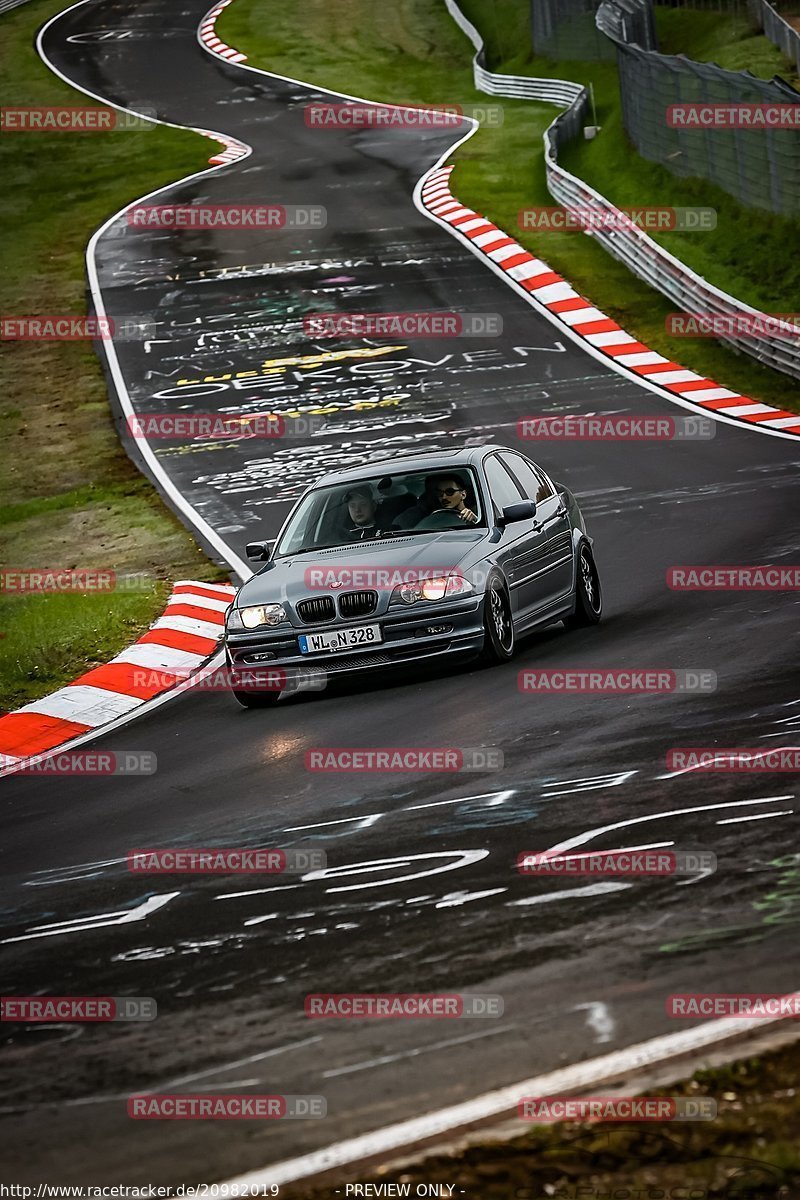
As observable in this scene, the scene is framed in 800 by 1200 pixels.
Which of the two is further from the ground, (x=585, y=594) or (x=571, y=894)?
(x=571, y=894)

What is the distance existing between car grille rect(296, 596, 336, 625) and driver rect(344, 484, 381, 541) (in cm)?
96

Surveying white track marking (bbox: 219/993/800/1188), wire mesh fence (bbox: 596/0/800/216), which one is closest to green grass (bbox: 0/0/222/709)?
white track marking (bbox: 219/993/800/1188)

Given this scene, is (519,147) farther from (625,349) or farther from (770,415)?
(770,415)

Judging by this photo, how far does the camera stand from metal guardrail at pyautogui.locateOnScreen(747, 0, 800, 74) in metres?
37.9

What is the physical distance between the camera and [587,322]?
28.5 metres

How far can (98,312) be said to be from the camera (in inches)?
1258

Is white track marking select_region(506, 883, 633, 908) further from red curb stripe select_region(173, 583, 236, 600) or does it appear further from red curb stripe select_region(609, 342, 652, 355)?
red curb stripe select_region(609, 342, 652, 355)

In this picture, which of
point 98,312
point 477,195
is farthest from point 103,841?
point 477,195

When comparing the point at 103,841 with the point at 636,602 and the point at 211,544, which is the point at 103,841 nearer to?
the point at 636,602

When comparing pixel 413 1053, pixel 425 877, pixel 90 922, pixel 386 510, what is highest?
pixel 413 1053

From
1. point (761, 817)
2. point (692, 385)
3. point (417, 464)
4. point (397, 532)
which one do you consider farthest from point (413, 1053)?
point (692, 385)

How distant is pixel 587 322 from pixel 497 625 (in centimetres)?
1662

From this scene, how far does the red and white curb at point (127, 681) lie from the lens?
42.6ft

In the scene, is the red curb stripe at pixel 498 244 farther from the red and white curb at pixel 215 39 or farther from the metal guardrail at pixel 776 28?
the red and white curb at pixel 215 39
